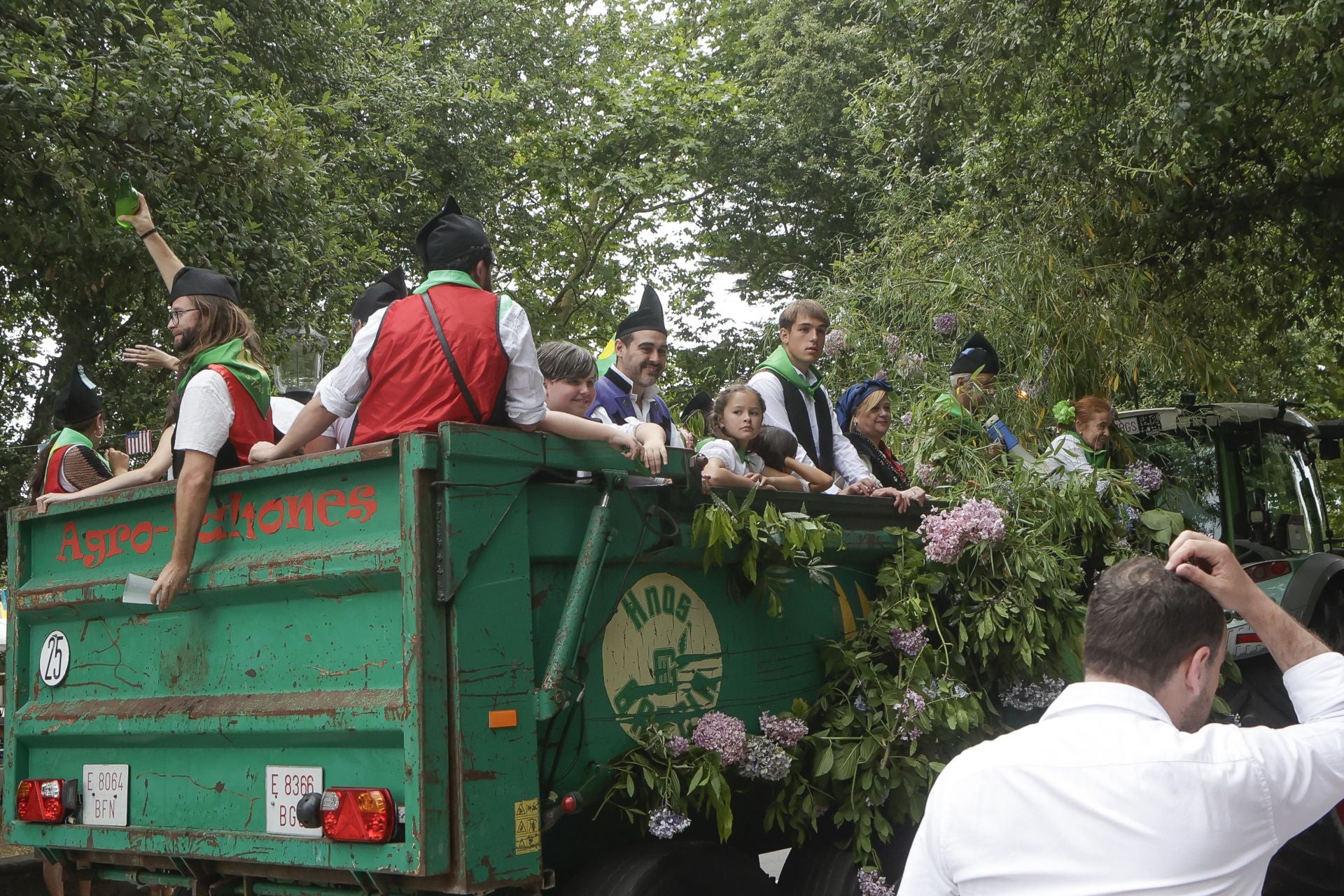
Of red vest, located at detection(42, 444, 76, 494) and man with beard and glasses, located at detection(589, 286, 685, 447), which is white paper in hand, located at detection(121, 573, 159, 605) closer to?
red vest, located at detection(42, 444, 76, 494)

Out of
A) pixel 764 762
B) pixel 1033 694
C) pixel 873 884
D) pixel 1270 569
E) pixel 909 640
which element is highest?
pixel 1270 569

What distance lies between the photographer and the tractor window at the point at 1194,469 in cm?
699

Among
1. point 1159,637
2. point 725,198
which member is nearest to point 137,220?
point 1159,637

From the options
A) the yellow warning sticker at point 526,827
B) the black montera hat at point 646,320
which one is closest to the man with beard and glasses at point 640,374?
the black montera hat at point 646,320

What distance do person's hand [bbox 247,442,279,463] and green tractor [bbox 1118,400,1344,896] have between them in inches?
169

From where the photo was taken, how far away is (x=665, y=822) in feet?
11.1

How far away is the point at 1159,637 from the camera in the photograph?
6.76 feet

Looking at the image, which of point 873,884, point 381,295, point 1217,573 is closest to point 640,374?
point 381,295

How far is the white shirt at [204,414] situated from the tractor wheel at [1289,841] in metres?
4.50

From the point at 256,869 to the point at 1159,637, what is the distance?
8.24 feet

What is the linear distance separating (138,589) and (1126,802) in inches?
111

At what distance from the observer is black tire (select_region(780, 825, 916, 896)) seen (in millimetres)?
3945

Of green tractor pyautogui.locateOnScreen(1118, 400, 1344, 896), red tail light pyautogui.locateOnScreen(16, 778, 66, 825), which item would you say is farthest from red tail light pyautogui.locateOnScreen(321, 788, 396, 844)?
green tractor pyautogui.locateOnScreen(1118, 400, 1344, 896)

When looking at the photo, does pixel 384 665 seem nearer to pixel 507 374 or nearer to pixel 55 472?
pixel 507 374
